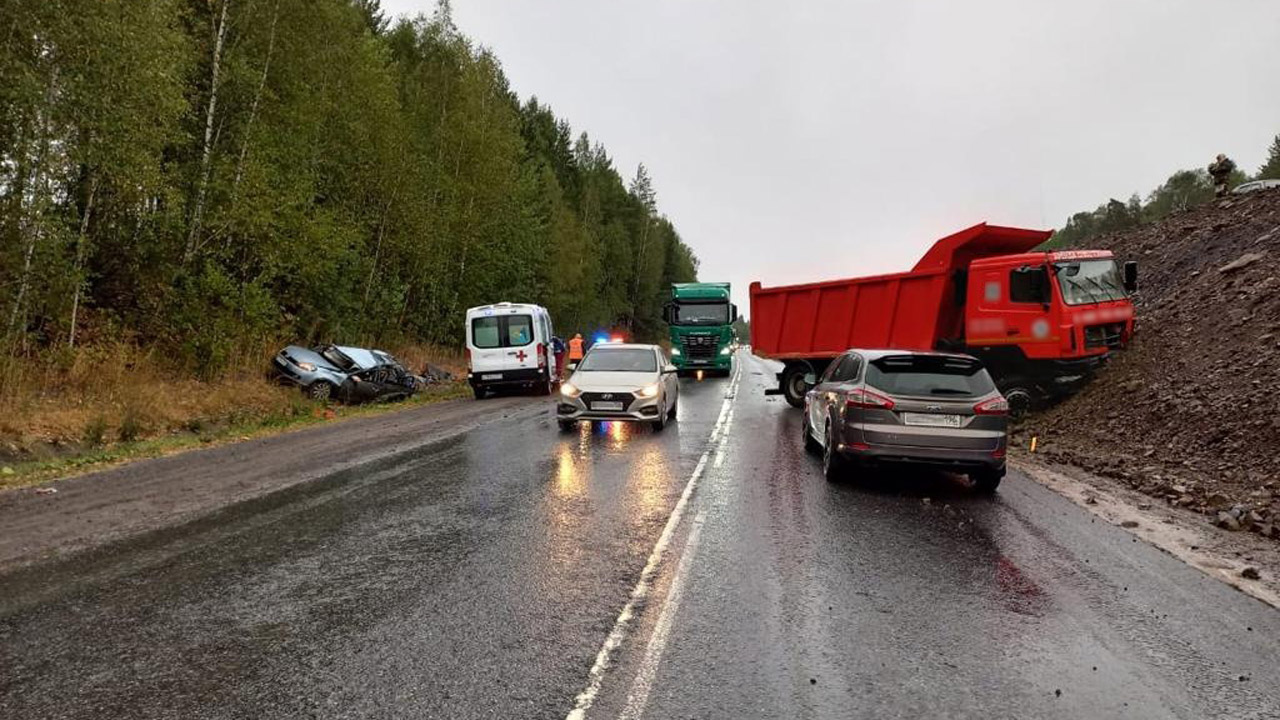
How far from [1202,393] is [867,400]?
6615 mm

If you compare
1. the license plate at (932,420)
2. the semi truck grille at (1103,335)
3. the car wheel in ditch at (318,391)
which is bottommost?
the car wheel in ditch at (318,391)

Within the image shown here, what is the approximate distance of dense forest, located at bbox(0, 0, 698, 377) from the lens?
11.2 metres

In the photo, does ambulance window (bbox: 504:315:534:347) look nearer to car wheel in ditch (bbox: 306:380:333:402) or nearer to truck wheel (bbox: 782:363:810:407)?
car wheel in ditch (bbox: 306:380:333:402)

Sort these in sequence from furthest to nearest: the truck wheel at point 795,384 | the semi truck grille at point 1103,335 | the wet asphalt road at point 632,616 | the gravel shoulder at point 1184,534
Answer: the truck wheel at point 795,384 < the semi truck grille at point 1103,335 < the gravel shoulder at point 1184,534 < the wet asphalt road at point 632,616

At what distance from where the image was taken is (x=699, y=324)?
27188 mm

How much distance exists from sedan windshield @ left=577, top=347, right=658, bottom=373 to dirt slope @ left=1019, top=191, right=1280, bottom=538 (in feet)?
23.2

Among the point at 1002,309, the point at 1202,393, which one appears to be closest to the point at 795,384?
the point at 1002,309

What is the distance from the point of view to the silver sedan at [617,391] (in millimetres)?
12422

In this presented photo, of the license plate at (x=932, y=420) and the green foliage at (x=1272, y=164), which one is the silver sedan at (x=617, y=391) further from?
the green foliage at (x=1272, y=164)

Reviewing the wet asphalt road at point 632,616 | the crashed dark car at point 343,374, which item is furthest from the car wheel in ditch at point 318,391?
the wet asphalt road at point 632,616

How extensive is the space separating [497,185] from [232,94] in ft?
48.2

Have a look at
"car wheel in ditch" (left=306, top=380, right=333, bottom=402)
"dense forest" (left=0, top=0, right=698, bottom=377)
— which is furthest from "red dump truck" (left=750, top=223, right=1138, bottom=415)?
"dense forest" (left=0, top=0, right=698, bottom=377)

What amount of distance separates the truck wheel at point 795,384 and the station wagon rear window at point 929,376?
9327mm

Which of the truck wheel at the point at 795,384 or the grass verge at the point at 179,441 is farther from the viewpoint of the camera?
the truck wheel at the point at 795,384
